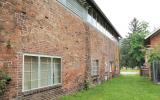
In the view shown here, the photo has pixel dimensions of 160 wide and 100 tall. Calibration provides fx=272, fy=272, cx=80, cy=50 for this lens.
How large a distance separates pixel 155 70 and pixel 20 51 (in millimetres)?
16853

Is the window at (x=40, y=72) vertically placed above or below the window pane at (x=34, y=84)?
above

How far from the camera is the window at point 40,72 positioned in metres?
8.93

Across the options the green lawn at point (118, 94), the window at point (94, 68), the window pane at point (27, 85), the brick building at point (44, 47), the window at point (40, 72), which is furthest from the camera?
the window at point (94, 68)

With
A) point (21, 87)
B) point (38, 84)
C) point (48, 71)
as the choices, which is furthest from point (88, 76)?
point (21, 87)

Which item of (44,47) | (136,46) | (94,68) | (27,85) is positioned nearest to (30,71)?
(27,85)

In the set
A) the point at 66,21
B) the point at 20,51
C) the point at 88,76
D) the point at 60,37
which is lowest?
the point at 88,76

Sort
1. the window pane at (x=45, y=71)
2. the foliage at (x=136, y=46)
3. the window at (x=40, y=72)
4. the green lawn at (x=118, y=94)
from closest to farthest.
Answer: the window at (x=40, y=72)
the window pane at (x=45, y=71)
the green lawn at (x=118, y=94)
the foliage at (x=136, y=46)

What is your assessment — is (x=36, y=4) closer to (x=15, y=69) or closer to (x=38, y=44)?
(x=38, y=44)

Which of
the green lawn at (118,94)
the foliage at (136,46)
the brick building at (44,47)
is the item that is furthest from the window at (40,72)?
the foliage at (136,46)

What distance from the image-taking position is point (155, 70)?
2295 cm

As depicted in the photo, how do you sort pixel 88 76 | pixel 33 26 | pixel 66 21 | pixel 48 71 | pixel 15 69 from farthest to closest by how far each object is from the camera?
1. pixel 88 76
2. pixel 66 21
3. pixel 48 71
4. pixel 33 26
5. pixel 15 69

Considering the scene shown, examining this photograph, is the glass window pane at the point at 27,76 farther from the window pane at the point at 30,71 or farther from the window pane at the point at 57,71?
the window pane at the point at 57,71

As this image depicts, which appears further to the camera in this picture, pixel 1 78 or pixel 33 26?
pixel 33 26

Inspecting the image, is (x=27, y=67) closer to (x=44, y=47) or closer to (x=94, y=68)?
Result: (x=44, y=47)
